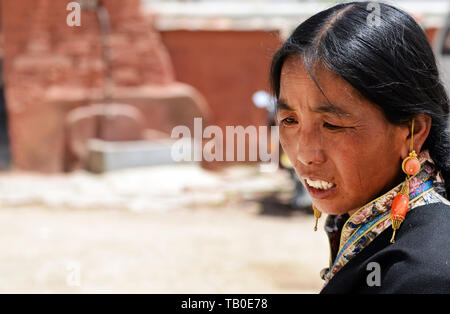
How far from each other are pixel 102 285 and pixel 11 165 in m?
5.64

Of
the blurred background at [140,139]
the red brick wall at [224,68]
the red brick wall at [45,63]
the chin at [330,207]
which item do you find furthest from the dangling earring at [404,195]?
the red brick wall at [224,68]

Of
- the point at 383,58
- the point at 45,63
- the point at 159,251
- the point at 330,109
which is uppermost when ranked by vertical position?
the point at 383,58

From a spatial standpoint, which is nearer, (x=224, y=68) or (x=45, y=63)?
(x=45, y=63)

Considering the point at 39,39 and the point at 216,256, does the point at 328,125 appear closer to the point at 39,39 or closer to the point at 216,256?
the point at 216,256

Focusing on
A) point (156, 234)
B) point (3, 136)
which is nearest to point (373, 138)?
point (156, 234)

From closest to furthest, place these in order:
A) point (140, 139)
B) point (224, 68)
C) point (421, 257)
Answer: point (421, 257), point (140, 139), point (224, 68)

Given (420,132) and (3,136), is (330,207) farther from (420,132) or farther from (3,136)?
(3,136)

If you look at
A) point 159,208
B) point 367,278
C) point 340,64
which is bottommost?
point 159,208

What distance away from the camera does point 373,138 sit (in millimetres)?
1205

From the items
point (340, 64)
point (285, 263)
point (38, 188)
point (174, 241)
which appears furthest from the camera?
point (38, 188)

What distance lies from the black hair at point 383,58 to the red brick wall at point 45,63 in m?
8.34

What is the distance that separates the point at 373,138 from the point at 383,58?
16cm

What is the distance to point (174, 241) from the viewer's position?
6.02m
